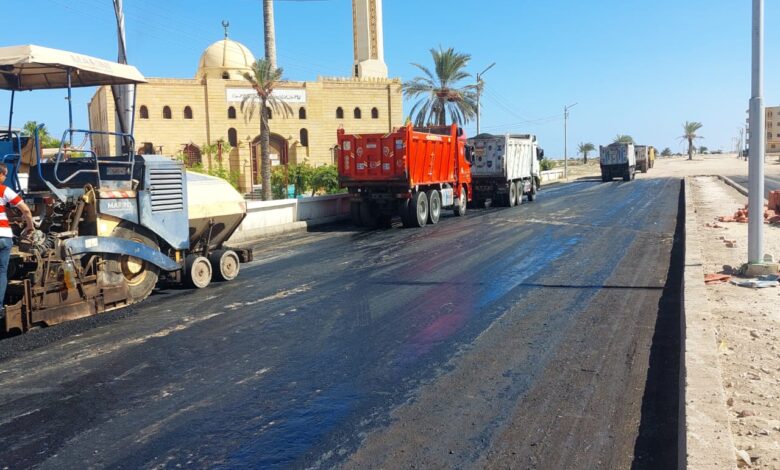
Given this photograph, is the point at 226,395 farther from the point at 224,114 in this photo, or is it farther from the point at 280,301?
the point at 224,114

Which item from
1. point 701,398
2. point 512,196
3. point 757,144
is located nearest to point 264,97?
point 512,196

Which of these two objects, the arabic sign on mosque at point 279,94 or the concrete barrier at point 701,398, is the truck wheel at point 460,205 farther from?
the arabic sign on mosque at point 279,94

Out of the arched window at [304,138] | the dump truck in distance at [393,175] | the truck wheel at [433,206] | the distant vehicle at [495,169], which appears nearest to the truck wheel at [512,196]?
the distant vehicle at [495,169]

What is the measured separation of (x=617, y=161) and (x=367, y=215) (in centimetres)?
3587

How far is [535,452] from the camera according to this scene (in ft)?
13.7

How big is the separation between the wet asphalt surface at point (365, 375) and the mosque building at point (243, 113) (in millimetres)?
42696

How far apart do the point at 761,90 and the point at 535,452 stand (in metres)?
7.08

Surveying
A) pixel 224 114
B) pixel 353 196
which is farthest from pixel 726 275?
pixel 224 114

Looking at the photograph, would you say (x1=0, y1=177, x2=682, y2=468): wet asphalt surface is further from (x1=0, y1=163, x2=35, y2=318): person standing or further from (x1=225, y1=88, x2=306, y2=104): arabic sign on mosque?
(x1=225, y1=88, x2=306, y2=104): arabic sign on mosque

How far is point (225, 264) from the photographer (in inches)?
415

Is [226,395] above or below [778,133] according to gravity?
below

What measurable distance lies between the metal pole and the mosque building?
43.8m

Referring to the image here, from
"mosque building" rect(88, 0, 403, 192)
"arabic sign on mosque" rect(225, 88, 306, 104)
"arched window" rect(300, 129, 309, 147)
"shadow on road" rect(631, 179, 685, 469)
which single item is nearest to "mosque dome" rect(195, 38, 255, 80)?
"mosque building" rect(88, 0, 403, 192)

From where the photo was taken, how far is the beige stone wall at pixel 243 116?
176ft
